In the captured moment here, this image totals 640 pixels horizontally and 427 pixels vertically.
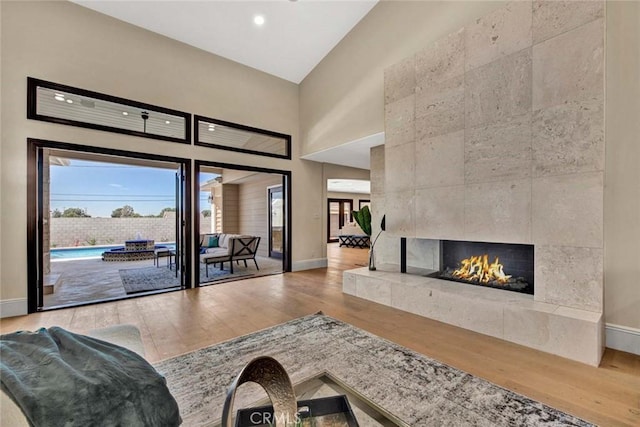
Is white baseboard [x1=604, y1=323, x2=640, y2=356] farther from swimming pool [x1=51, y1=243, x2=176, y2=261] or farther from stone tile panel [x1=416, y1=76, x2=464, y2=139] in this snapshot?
swimming pool [x1=51, y1=243, x2=176, y2=261]

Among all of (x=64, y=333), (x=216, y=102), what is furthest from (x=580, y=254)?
(x=216, y=102)

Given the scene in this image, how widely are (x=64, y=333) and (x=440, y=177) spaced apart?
12.7ft

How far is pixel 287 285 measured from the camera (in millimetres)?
5066

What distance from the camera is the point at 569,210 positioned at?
2689 millimetres

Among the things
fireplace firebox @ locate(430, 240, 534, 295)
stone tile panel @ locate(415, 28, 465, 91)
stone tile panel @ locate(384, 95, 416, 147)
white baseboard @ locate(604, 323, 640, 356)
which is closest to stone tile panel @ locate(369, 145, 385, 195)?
stone tile panel @ locate(384, 95, 416, 147)

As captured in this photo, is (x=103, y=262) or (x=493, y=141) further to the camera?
(x=103, y=262)

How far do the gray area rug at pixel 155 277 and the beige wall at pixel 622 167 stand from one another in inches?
225

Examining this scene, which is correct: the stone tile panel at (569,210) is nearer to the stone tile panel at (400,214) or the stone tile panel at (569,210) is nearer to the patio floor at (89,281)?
the stone tile panel at (400,214)

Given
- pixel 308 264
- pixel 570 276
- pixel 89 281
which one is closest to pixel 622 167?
pixel 570 276

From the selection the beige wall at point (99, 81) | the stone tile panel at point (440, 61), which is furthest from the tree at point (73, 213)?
the stone tile panel at point (440, 61)

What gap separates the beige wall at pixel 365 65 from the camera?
3.93 metres

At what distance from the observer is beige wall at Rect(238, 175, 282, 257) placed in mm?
9266

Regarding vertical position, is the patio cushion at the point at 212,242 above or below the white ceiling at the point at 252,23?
below

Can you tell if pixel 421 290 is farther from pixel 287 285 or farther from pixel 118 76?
pixel 118 76
